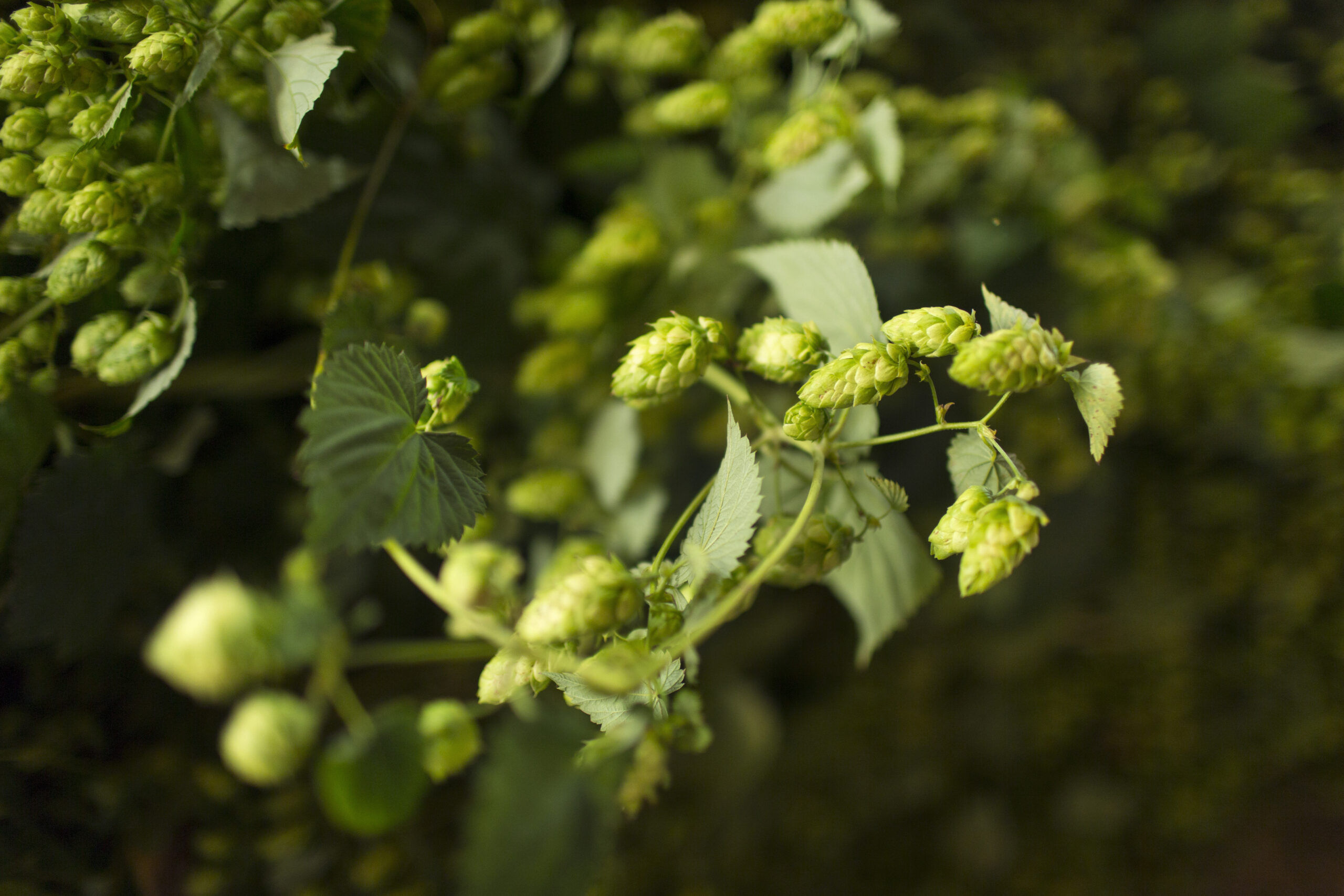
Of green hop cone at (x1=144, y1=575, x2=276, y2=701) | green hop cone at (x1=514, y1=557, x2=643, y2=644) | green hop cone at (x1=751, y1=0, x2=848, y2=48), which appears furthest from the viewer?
green hop cone at (x1=751, y1=0, x2=848, y2=48)

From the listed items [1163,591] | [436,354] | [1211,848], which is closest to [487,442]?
[436,354]

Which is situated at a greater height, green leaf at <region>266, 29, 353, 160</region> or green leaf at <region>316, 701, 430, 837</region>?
green leaf at <region>266, 29, 353, 160</region>

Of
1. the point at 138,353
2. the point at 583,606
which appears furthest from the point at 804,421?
the point at 138,353

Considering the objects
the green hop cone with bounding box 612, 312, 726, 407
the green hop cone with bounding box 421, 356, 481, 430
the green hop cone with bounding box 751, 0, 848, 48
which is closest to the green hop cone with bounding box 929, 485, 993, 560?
the green hop cone with bounding box 612, 312, 726, 407

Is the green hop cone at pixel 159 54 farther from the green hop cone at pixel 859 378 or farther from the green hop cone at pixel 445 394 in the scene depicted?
the green hop cone at pixel 859 378

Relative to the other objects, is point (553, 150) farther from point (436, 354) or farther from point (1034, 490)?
point (1034, 490)

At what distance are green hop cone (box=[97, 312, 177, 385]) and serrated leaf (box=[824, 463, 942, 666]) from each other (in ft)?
1.35

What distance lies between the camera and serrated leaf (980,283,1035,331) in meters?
0.35

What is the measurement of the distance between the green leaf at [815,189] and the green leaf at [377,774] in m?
0.45

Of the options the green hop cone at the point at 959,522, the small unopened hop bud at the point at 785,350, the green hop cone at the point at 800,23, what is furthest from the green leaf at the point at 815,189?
the green hop cone at the point at 959,522

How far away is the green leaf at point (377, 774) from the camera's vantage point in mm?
337

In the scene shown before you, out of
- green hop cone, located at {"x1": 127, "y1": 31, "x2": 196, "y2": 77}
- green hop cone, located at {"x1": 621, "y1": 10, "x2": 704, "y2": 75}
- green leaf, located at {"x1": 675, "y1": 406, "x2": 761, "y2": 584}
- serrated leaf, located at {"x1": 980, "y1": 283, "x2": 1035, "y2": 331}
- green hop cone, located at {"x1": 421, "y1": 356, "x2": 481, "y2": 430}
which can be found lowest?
green leaf, located at {"x1": 675, "y1": 406, "x2": 761, "y2": 584}

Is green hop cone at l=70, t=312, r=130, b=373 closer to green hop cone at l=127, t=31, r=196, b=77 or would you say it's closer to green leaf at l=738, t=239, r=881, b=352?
green hop cone at l=127, t=31, r=196, b=77

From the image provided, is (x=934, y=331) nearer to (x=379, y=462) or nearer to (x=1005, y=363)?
(x=1005, y=363)
